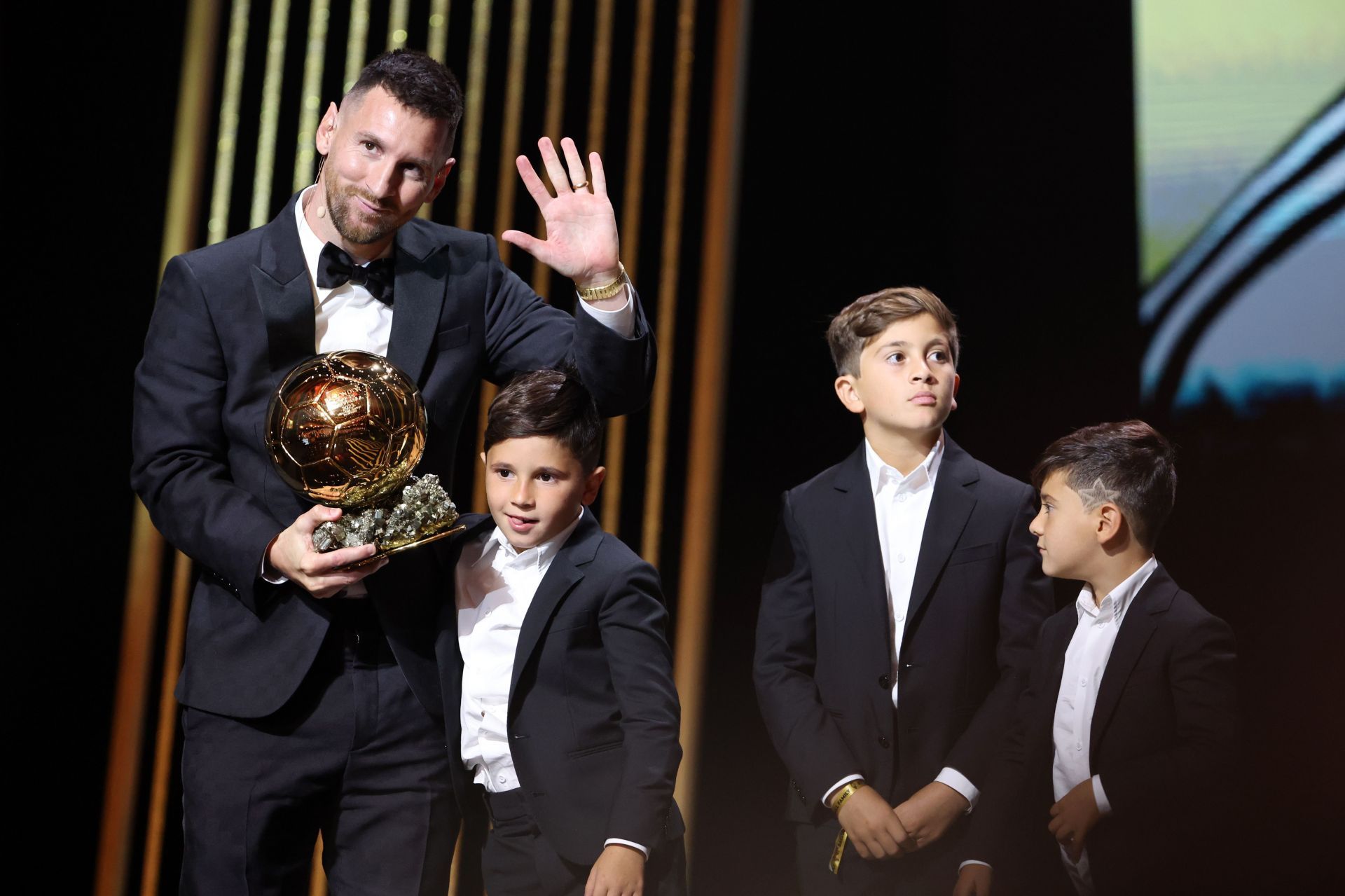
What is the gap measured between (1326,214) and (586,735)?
1942 millimetres

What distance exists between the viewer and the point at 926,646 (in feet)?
8.24

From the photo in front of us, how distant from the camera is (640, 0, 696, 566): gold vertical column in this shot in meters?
3.12

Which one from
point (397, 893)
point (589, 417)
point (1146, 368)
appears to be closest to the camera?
point (397, 893)

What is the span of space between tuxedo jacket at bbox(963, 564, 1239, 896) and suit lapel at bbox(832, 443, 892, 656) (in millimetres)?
319

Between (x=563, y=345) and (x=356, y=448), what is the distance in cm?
51

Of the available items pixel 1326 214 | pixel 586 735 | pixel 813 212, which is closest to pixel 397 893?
pixel 586 735

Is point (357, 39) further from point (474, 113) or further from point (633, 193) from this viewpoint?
point (633, 193)

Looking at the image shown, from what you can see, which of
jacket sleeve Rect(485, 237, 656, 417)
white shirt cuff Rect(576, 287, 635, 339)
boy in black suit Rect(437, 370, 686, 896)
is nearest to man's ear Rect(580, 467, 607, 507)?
boy in black suit Rect(437, 370, 686, 896)

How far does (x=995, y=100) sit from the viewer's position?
9.55 ft

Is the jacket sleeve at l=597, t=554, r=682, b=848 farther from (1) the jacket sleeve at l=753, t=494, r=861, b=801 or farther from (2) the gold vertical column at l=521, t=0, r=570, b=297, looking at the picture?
(2) the gold vertical column at l=521, t=0, r=570, b=297

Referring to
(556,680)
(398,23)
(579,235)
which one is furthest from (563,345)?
(398,23)

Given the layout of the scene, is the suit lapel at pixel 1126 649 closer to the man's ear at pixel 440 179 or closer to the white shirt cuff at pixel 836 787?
the white shirt cuff at pixel 836 787

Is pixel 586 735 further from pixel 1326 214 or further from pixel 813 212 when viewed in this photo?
pixel 1326 214

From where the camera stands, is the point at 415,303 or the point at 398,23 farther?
the point at 398,23
